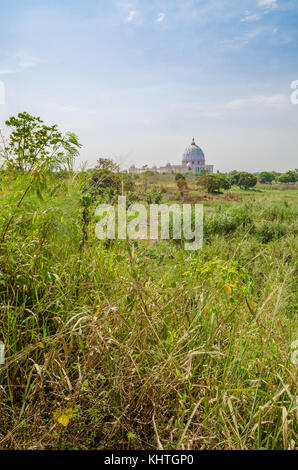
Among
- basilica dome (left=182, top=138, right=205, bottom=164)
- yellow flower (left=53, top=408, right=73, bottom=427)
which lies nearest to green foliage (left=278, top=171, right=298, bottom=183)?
yellow flower (left=53, top=408, right=73, bottom=427)

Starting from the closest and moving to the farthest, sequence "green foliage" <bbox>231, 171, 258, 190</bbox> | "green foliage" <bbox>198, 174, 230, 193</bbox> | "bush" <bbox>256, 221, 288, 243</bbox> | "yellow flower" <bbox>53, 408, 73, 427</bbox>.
Answer: "yellow flower" <bbox>53, 408, 73, 427</bbox>, "bush" <bbox>256, 221, 288, 243</bbox>, "green foliage" <bbox>198, 174, 230, 193</bbox>, "green foliage" <bbox>231, 171, 258, 190</bbox>

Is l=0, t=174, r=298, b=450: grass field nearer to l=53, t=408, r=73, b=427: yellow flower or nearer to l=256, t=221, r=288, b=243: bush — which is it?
l=53, t=408, r=73, b=427: yellow flower

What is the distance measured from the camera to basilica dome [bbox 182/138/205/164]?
71075 mm

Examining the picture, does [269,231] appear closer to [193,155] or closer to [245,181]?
[245,181]

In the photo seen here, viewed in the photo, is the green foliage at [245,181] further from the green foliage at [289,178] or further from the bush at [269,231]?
the bush at [269,231]

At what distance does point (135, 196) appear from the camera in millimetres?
6129

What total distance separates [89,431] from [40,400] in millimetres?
249

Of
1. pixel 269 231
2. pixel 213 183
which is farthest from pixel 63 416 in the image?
pixel 213 183

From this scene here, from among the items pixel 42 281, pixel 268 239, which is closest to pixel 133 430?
pixel 42 281

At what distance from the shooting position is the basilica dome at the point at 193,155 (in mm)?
71075

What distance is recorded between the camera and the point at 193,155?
234 ft
